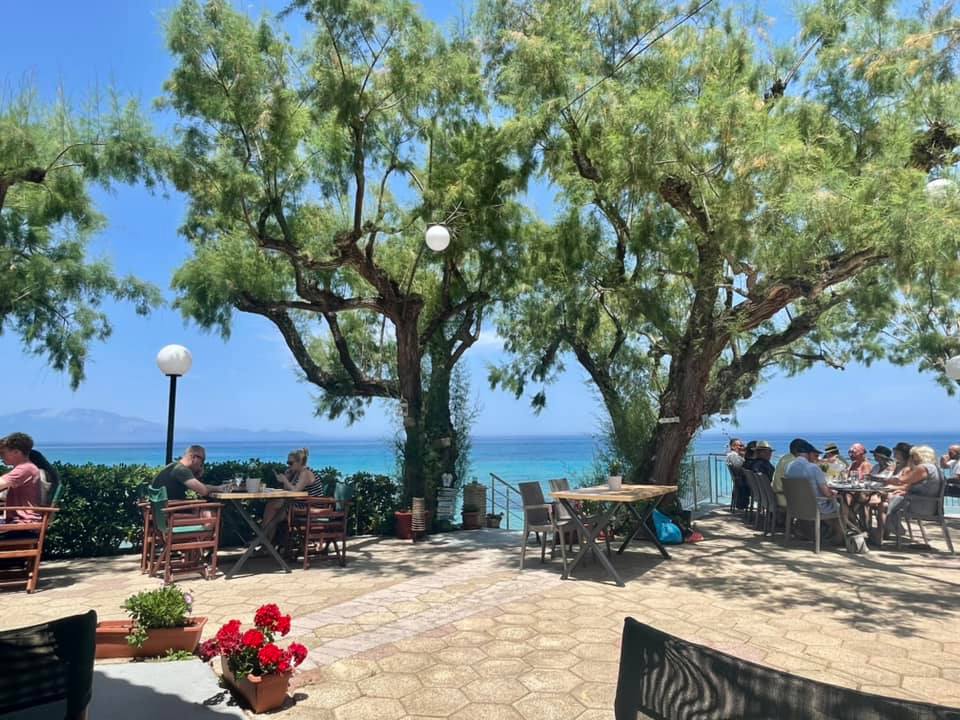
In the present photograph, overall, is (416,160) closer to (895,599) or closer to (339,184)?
(339,184)

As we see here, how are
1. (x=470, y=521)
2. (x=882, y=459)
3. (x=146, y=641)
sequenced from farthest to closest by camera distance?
(x=470, y=521) → (x=882, y=459) → (x=146, y=641)

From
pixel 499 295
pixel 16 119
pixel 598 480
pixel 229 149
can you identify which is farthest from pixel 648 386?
pixel 16 119

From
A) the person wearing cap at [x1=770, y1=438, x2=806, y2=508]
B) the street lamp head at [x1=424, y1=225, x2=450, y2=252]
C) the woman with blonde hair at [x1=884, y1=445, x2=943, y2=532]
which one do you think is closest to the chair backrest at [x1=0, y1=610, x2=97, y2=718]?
the street lamp head at [x1=424, y1=225, x2=450, y2=252]

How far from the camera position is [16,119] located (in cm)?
699

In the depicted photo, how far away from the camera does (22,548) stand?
565cm

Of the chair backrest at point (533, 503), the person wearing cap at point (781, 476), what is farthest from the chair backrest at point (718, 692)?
the person wearing cap at point (781, 476)

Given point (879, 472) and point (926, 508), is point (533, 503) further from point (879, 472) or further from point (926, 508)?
point (879, 472)

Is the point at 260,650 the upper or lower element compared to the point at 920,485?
lower

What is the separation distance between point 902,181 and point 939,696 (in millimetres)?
4542

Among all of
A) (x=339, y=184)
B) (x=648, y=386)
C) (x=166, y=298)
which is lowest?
(x=648, y=386)

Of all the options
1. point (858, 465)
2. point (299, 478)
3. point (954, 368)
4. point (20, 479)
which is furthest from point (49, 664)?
point (954, 368)

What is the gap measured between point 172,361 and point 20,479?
2.36 meters

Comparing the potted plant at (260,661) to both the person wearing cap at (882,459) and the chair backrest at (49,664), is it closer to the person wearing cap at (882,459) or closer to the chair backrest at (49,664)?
the chair backrest at (49,664)

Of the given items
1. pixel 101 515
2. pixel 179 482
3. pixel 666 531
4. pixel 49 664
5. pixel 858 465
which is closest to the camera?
pixel 49 664
